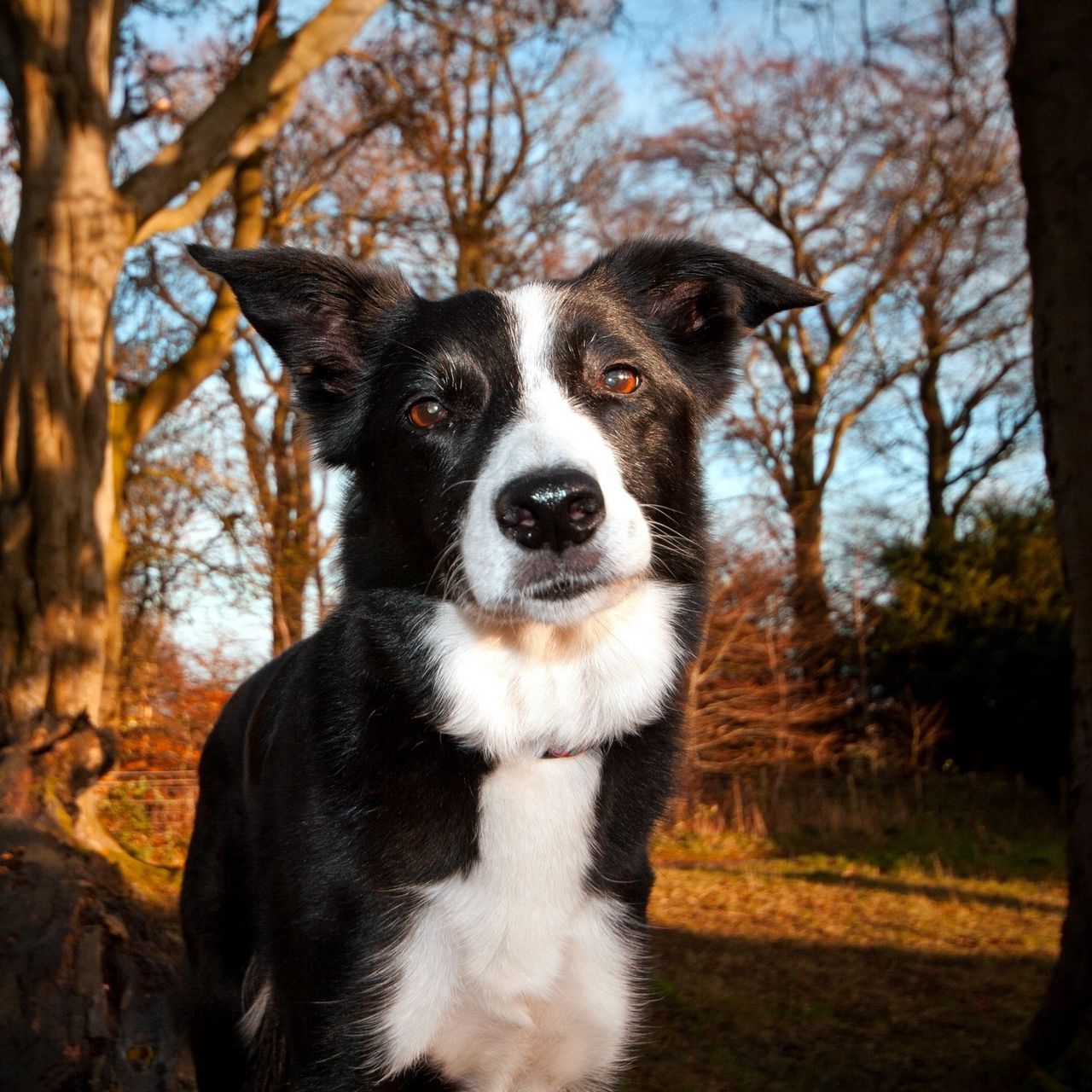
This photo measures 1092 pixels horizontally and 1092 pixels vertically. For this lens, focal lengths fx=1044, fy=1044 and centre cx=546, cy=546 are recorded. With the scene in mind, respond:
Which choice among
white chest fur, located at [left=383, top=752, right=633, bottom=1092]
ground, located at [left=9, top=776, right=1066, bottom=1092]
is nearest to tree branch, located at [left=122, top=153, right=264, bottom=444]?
ground, located at [left=9, top=776, right=1066, bottom=1092]

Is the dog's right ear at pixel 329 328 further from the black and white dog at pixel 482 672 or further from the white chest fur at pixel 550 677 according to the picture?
the white chest fur at pixel 550 677

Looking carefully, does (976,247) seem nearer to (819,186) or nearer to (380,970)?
(819,186)

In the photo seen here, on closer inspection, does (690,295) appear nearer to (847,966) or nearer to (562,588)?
(562,588)

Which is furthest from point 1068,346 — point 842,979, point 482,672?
point 842,979

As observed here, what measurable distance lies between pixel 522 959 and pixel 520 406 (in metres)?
1.29

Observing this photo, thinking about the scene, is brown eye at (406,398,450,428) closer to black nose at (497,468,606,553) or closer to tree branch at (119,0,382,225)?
black nose at (497,468,606,553)

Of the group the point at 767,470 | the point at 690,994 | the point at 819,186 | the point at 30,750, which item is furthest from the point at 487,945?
the point at 819,186

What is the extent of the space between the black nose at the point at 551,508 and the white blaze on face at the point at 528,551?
0.02 meters

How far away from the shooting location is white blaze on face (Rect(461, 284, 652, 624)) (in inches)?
89.1

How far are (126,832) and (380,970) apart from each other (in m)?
7.23

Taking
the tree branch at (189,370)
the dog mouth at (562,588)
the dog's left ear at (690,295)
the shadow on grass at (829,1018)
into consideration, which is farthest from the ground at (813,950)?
the tree branch at (189,370)

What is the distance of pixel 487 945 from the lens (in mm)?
2377

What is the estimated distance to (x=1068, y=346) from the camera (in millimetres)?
3564

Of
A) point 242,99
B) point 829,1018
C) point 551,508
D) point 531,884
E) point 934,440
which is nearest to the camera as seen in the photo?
point 551,508
